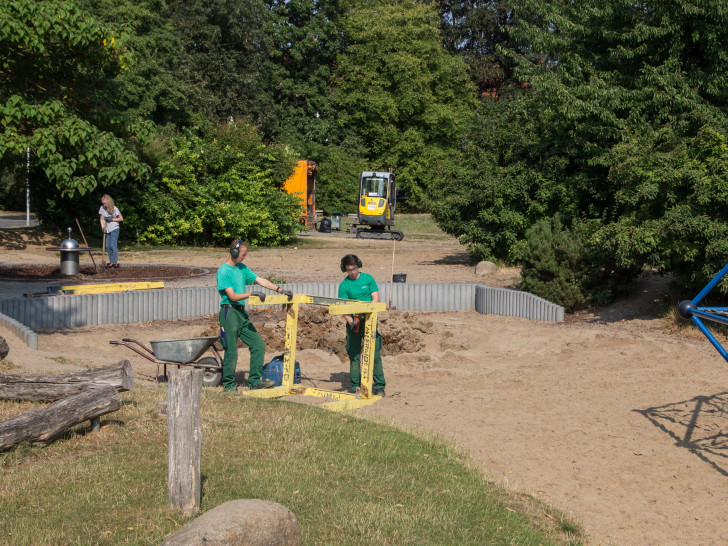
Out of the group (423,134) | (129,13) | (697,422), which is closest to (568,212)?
(697,422)

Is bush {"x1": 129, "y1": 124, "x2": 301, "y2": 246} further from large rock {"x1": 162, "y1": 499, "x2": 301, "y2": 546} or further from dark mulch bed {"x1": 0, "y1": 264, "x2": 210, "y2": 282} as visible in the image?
large rock {"x1": 162, "y1": 499, "x2": 301, "y2": 546}

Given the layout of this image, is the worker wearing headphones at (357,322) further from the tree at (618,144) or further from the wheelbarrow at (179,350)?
the tree at (618,144)

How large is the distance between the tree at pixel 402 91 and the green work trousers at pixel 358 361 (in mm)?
43693

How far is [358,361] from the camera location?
9.39m

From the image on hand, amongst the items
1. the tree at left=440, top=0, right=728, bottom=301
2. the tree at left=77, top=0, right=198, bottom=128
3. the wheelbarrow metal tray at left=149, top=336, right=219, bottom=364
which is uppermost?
the tree at left=77, top=0, right=198, bottom=128

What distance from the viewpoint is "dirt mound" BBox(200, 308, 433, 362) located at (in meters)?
12.1

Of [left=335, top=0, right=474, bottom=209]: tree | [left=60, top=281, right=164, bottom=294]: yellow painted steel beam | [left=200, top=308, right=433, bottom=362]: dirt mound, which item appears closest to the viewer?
[left=200, top=308, right=433, bottom=362]: dirt mound

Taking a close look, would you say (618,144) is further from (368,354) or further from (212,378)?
(212,378)

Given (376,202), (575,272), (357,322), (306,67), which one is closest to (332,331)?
(357,322)

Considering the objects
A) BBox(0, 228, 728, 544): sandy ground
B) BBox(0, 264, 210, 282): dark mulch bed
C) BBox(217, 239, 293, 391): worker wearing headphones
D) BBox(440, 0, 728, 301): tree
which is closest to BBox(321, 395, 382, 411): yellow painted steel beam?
BBox(0, 228, 728, 544): sandy ground

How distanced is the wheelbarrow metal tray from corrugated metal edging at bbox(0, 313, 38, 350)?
90.4 inches

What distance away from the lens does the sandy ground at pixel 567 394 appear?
21.6 ft

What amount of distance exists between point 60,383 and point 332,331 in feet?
21.6

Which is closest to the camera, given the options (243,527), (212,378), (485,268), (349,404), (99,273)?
(243,527)
